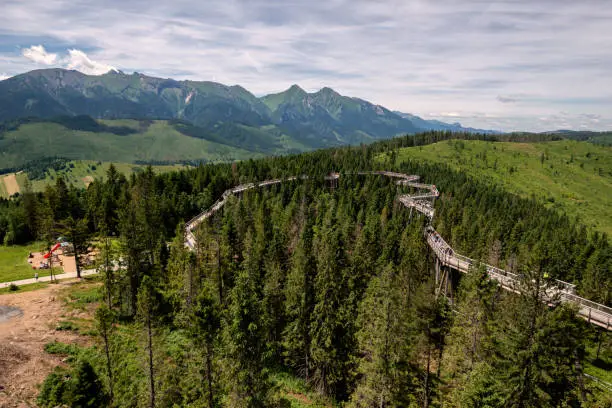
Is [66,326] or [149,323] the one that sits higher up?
[149,323]

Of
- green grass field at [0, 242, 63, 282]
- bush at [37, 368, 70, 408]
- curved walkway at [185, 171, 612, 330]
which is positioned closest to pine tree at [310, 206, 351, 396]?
curved walkway at [185, 171, 612, 330]

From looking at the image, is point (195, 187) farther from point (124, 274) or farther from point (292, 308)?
point (292, 308)

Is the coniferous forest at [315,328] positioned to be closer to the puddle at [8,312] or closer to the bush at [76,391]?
the bush at [76,391]

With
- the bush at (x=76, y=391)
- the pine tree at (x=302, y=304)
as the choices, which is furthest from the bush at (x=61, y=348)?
the pine tree at (x=302, y=304)

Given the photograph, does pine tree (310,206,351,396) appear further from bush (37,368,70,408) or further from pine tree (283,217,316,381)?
bush (37,368,70,408)

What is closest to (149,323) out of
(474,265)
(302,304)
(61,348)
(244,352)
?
(244,352)

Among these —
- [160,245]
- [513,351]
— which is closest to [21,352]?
[160,245]

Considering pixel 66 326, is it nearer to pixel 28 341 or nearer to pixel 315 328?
pixel 28 341
